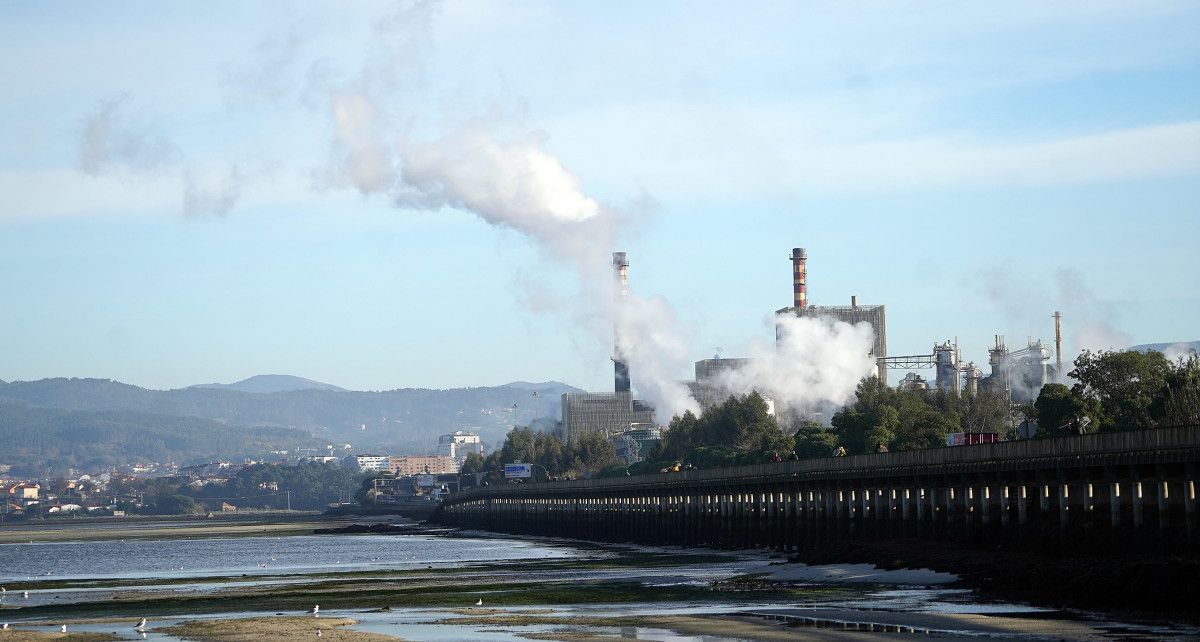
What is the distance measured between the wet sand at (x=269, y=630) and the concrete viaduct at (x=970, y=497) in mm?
28938

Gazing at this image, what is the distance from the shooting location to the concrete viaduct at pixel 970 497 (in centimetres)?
6594

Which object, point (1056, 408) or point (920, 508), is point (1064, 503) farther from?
point (1056, 408)

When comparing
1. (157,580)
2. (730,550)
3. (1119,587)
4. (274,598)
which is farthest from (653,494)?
(1119,587)

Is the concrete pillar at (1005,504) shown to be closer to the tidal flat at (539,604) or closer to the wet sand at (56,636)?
the tidal flat at (539,604)

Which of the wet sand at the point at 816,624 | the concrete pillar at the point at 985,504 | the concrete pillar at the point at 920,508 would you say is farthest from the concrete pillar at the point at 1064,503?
the wet sand at the point at 816,624

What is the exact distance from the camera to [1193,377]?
141 meters

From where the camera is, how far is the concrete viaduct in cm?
6594

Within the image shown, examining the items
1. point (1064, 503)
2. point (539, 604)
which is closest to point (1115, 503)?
point (1064, 503)

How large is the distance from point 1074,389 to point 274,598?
10350 centimetres

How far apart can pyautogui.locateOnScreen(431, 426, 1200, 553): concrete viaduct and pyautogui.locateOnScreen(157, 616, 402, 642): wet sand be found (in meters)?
28.9

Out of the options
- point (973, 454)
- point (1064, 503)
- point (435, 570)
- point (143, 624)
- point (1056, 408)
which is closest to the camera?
point (143, 624)

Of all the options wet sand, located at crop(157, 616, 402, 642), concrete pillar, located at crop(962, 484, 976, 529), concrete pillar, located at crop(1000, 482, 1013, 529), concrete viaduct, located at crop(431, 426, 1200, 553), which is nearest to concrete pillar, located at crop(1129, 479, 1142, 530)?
concrete viaduct, located at crop(431, 426, 1200, 553)

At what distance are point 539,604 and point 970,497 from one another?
101ft

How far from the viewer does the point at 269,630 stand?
177ft
